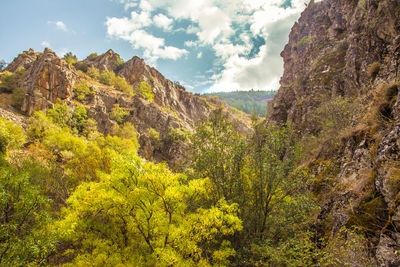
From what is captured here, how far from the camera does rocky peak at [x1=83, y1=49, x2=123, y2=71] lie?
101688 mm

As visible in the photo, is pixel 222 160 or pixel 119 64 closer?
pixel 222 160

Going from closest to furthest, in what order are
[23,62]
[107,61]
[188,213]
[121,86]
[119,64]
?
[188,213] → [23,62] → [121,86] → [107,61] → [119,64]

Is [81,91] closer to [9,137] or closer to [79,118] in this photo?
[79,118]

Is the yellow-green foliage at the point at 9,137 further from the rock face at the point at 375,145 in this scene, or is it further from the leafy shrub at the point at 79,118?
the rock face at the point at 375,145

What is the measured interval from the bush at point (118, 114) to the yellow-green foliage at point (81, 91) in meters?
8.82

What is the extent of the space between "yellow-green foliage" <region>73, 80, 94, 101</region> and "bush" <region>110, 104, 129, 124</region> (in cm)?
882

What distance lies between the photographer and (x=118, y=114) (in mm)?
59375

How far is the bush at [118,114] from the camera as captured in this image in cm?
5884

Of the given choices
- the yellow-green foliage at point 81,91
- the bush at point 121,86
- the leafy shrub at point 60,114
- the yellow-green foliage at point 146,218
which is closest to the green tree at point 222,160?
the yellow-green foliage at point 146,218

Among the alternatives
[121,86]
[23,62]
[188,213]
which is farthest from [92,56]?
[188,213]

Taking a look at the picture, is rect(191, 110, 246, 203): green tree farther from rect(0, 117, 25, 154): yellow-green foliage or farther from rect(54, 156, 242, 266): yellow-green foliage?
rect(0, 117, 25, 154): yellow-green foliage

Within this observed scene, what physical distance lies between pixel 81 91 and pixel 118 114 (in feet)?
42.2

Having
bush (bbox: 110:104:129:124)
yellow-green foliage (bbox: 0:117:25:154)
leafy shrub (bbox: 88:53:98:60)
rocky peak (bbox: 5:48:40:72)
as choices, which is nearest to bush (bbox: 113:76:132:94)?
bush (bbox: 110:104:129:124)

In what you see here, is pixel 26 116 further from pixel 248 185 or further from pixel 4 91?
pixel 248 185
